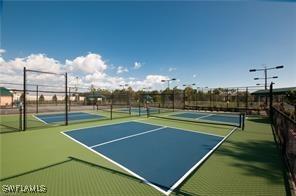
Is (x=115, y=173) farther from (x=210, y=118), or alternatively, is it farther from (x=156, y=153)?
(x=210, y=118)

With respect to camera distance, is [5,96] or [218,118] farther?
[5,96]

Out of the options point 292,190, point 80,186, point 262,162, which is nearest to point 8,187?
point 80,186

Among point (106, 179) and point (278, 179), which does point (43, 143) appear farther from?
point (278, 179)

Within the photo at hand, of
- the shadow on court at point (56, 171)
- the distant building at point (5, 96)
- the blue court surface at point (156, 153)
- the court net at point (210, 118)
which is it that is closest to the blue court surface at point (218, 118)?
the court net at point (210, 118)

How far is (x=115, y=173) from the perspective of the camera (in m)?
4.45

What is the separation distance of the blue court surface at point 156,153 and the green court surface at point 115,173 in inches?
9.0

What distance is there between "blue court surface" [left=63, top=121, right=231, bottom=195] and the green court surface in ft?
0.75

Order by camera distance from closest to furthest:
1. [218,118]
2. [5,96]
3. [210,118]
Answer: [210,118] < [218,118] < [5,96]

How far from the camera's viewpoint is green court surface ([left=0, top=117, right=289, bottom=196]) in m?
3.70

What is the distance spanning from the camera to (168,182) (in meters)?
4.00

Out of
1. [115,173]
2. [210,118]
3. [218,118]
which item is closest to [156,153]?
[115,173]

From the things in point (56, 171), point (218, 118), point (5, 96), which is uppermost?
point (5, 96)

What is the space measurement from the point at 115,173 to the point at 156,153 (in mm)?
1862

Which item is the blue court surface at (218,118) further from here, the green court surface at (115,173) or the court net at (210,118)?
the green court surface at (115,173)
